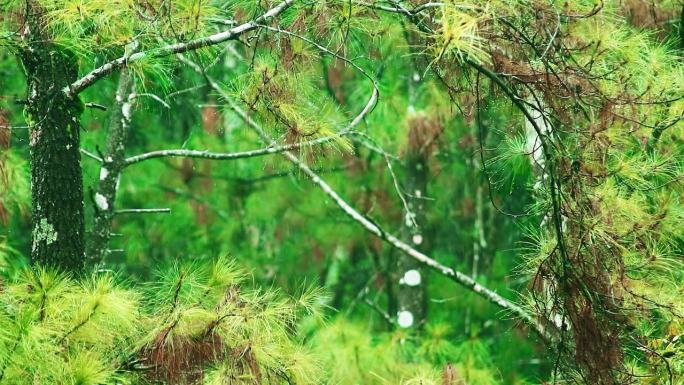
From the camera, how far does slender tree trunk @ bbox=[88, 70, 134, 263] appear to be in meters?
5.18

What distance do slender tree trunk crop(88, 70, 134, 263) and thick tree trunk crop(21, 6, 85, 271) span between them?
2.70ft

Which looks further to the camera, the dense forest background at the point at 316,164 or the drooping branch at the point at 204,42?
the drooping branch at the point at 204,42

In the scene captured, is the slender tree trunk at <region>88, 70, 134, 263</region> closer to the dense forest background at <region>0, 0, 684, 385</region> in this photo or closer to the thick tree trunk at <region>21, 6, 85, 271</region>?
the dense forest background at <region>0, 0, 684, 385</region>

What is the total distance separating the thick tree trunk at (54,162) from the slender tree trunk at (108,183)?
2.70ft

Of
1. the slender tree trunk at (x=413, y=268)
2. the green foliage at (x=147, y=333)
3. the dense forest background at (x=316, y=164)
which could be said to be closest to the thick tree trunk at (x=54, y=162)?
the dense forest background at (x=316, y=164)

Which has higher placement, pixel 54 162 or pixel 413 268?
pixel 54 162

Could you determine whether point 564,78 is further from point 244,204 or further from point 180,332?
point 244,204

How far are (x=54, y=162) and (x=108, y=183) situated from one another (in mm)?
991

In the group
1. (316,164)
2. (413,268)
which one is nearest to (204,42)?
(316,164)

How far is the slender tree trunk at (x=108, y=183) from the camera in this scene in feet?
17.0

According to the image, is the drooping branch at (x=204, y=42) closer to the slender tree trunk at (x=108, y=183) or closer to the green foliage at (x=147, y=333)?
the green foliage at (x=147, y=333)

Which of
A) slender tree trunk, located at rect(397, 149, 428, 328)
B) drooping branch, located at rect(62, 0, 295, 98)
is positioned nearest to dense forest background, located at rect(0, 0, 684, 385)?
drooping branch, located at rect(62, 0, 295, 98)

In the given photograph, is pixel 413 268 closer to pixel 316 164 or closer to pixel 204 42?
pixel 316 164

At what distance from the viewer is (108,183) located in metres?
5.23
